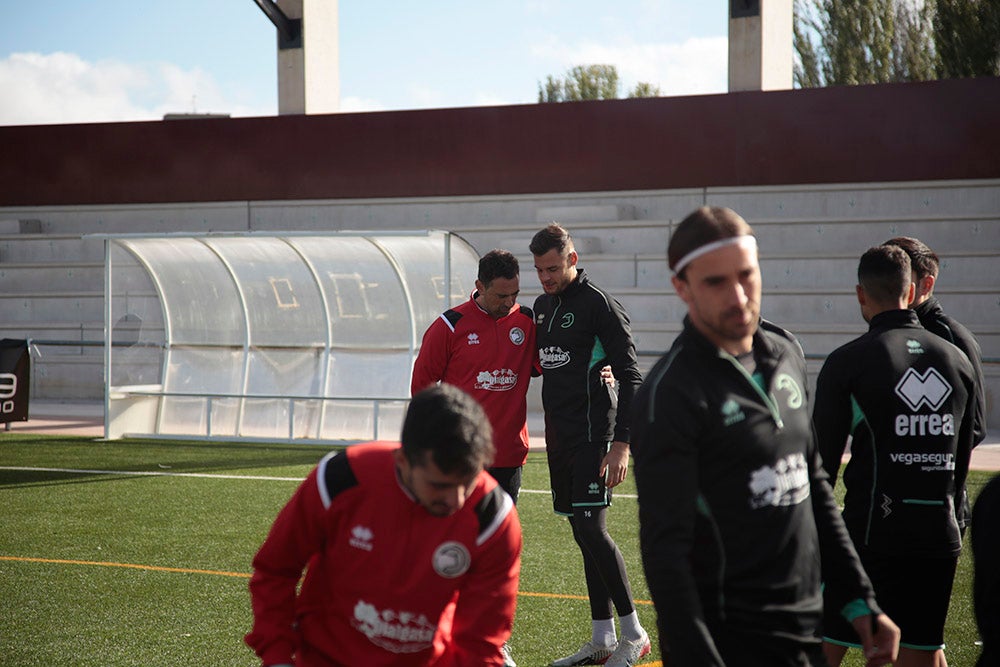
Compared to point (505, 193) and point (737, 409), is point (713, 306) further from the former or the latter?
point (505, 193)

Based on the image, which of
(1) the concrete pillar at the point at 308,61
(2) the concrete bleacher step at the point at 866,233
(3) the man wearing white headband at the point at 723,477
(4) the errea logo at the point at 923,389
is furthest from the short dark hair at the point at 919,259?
(1) the concrete pillar at the point at 308,61

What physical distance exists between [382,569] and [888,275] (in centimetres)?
226

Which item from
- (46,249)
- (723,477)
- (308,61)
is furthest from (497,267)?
(46,249)

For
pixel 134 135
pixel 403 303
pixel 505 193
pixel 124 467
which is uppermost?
pixel 134 135

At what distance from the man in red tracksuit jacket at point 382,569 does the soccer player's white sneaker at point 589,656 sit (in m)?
2.69

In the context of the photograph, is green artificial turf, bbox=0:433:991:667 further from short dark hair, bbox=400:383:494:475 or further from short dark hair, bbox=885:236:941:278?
short dark hair, bbox=400:383:494:475

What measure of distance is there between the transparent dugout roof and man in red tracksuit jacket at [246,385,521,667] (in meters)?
10.8

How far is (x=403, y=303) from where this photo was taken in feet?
45.9

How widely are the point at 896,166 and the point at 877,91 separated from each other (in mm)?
1361

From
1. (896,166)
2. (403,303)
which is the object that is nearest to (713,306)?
(403,303)

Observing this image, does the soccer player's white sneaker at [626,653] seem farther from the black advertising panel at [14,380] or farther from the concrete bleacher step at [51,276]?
the concrete bleacher step at [51,276]

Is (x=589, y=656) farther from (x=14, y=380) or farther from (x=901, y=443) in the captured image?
(x=14, y=380)

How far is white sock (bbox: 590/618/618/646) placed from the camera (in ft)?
17.2

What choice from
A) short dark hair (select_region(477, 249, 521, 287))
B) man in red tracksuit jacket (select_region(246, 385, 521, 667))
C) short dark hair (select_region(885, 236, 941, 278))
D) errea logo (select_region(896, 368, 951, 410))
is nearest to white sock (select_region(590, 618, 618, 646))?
short dark hair (select_region(477, 249, 521, 287))
